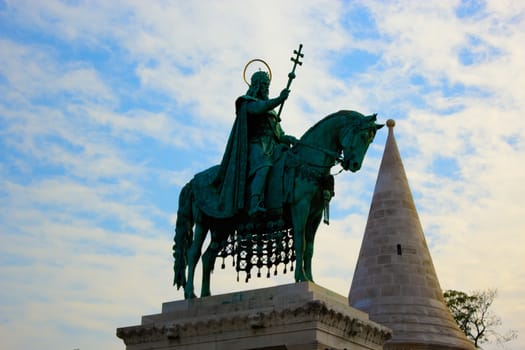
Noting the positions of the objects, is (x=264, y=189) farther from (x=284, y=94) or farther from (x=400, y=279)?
(x=400, y=279)

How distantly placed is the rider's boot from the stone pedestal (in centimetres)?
136

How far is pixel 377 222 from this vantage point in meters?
27.2

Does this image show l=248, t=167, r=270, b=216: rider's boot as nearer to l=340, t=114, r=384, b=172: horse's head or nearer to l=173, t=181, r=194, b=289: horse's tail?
l=340, t=114, r=384, b=172: horse's head

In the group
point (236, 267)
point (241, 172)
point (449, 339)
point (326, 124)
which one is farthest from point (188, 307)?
point (449, 339)

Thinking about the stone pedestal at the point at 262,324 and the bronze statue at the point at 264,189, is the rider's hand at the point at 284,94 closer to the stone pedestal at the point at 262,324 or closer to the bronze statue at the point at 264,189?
the bronze statue at the point at 264,189

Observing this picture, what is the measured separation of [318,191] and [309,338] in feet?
8.55

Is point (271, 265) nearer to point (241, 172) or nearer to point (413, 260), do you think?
point (241, 172)

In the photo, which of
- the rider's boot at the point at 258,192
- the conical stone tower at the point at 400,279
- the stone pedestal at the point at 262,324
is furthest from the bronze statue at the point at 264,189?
the conical stone tower at the point at 400,279

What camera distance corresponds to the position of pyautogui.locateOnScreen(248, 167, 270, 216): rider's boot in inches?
606

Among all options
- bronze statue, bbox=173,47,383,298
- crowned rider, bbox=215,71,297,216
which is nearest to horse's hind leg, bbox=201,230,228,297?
bronze statue, bbox=173,47,383,298

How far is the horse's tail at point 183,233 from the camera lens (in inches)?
661

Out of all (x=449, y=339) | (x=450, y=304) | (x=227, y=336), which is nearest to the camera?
(x=227, y=336)

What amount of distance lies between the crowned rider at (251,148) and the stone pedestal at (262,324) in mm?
1593

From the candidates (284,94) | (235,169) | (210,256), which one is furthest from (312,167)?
(210,256)
